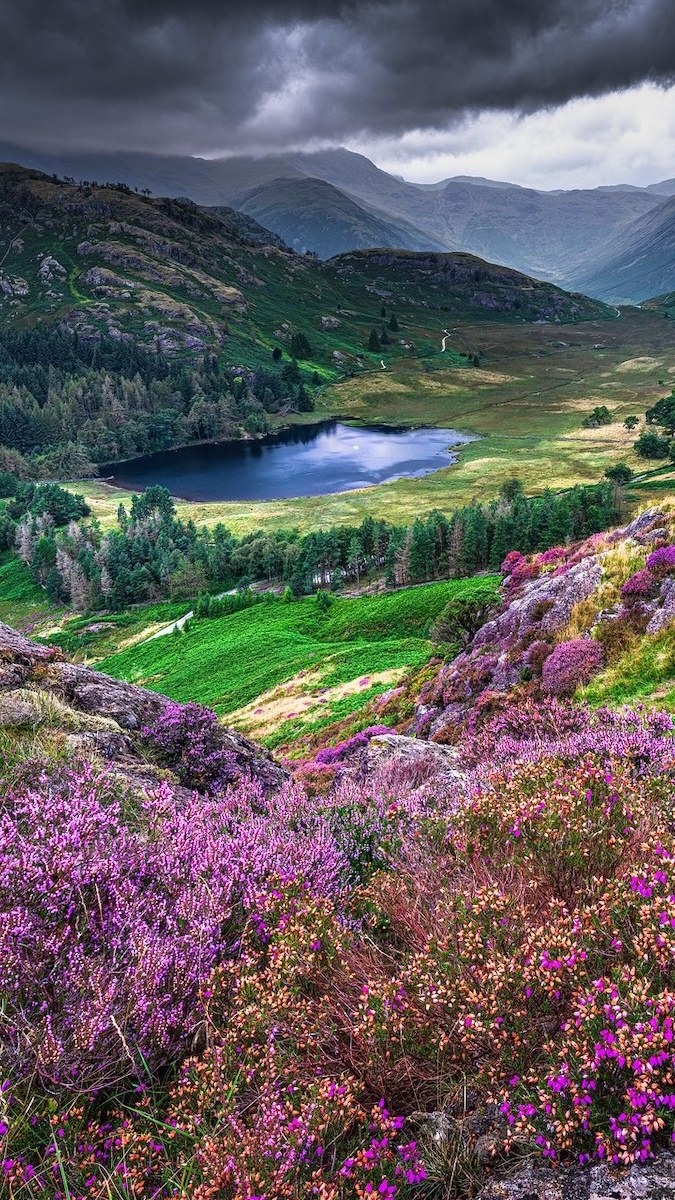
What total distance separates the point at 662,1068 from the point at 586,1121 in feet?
1.55

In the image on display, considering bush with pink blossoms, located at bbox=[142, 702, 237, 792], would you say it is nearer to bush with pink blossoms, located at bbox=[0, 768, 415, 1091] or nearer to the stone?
bush with pink blossoms, located at bbox=[0, 768, 415, 1091]

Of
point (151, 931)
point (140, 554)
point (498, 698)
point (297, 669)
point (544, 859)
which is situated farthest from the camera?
point (140, 554)

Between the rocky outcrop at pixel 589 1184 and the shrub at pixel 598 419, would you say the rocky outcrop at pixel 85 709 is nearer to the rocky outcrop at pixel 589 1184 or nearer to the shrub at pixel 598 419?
the rocky outcrop at pixel 589 1184

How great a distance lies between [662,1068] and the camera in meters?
2.88

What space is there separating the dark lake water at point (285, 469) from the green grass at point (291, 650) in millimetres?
84676

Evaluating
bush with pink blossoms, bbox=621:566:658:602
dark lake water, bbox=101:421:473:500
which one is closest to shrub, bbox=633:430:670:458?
dark lake water, bbox=101:421:473:500

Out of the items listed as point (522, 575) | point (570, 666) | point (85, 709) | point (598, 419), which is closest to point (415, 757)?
point (570, 666)

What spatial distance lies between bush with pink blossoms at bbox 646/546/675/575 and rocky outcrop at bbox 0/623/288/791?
11590 mm


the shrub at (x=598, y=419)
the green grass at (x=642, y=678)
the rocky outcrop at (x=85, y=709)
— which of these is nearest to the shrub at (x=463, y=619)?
the green grass at (x=642, y=678)

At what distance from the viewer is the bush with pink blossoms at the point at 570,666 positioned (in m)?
14.3

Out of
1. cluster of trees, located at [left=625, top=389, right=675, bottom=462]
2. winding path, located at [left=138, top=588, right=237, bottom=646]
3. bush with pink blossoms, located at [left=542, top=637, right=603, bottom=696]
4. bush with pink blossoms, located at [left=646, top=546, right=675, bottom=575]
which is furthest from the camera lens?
cluster of trees, located at [left=625, top=389, right=675, bottom=462]

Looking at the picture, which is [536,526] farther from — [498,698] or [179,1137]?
[179,1137]

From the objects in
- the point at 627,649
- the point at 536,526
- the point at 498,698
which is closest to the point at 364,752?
the point at 498,698

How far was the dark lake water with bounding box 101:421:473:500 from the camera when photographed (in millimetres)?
158250
